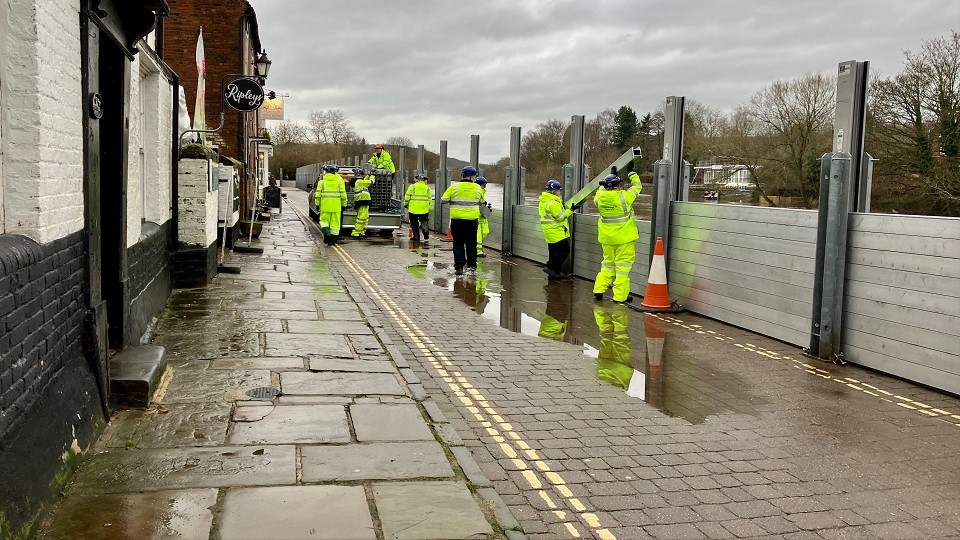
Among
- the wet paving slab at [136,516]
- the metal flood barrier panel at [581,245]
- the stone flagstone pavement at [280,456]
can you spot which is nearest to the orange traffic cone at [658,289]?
the metal flood barrier panel at [581,245]

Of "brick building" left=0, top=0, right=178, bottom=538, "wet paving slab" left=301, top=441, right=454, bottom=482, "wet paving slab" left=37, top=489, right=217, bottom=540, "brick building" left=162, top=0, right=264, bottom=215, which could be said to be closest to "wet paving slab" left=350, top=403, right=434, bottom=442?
"wet paving slab" left=301, top=441, right=454, bottom=482

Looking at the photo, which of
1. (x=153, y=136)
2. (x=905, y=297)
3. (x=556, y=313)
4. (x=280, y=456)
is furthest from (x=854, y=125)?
(x=153, y=136)

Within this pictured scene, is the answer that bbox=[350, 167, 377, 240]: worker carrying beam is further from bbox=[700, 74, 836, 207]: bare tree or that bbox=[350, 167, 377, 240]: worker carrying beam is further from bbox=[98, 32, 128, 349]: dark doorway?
bbox=[98, 32, 128, 349]: dark doorway

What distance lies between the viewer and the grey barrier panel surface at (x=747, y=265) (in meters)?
8.76

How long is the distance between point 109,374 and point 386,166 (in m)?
20.6

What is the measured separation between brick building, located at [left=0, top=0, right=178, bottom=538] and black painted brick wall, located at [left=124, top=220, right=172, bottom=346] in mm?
490

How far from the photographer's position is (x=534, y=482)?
470 centimetres

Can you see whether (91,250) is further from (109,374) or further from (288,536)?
(288,536)

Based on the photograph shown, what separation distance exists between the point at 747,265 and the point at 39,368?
25.8 feet

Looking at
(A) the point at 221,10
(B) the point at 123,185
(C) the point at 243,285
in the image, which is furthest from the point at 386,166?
(B) the point at 123,185

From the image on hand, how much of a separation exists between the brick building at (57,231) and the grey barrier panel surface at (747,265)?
6698mm

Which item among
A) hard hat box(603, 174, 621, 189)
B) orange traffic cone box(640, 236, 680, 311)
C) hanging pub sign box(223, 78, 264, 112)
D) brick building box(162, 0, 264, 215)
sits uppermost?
brick building box(162, 0, 264, 215)

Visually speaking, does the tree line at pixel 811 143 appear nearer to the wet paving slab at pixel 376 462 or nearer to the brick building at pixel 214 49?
the wet paving slab at pixel 376 462

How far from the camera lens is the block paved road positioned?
14.1 ft
